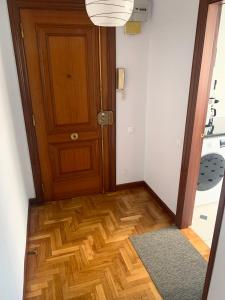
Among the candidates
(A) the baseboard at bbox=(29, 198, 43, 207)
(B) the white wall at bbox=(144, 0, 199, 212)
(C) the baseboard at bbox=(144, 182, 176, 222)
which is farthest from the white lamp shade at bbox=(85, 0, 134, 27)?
(A) the baseboard at bbox=(29, 198, 43, 207)

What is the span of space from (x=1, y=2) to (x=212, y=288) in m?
2.81

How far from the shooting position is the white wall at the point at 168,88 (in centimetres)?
208

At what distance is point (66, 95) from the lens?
261 centimetres

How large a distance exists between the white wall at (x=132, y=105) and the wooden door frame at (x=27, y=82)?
0.08 metres

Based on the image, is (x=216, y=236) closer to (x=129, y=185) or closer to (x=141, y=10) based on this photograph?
(x=129, y=185)

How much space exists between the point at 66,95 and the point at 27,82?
0.42 m

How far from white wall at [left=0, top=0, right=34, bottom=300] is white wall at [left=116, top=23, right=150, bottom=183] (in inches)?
44.1

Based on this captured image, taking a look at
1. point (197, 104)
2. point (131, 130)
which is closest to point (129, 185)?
point (131, 130)

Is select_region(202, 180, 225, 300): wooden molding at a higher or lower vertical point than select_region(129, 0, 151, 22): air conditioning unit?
lower

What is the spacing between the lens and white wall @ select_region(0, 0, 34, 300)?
144 cm

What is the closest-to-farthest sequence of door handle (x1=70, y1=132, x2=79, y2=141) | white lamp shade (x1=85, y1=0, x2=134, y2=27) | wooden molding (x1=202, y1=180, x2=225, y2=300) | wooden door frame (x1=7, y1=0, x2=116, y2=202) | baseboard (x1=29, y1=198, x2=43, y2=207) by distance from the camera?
white lamp shade (x1=85, y1=0, x2=134, y2=27) < wooden molding (x1=202, y1=180, x2=225, y2=300) < wooden door frame (x1=7, y1=0, x2=116, y2=202) < door handle (x1=70, y1=132, x2=79, y2=141) < baseboard (x1=29, y1=198, x2=43, y2=207)

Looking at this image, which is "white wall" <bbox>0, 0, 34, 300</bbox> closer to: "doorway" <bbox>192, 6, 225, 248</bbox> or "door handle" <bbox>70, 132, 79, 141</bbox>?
"door handle" <bbox>70, 132, 79, 141</bbox>

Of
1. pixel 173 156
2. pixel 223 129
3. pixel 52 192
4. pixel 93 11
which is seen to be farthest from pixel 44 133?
pixel 223 129

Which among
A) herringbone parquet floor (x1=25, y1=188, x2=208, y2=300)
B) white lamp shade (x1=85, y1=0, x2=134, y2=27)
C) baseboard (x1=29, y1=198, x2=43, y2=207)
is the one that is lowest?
herringbone parquet floor (x1=25, y1=188, x2=208, y2=300)
